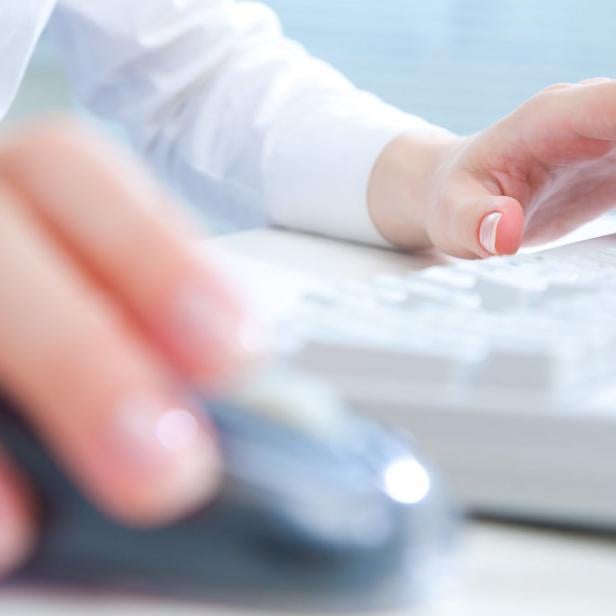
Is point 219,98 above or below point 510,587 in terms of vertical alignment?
above

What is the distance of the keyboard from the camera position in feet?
0.98

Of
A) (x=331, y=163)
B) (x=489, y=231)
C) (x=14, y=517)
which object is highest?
(x=331, y=163)

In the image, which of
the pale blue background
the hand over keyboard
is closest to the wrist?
the hand over keyboard

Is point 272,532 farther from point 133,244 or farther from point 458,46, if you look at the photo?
point 458,46

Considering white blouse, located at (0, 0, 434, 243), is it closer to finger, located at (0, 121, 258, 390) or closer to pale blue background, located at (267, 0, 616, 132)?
finger, located at (0, 121, 258, 390)

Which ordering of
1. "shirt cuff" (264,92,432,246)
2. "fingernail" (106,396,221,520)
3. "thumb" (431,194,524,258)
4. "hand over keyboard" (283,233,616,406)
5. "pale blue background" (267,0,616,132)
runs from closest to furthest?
"fingernail" (106,396,221,520), "hand over keyboard" (283,233,616,406), "thumb" (431,194,524,258), "shirt cuff" (264,92,432,246), "pale blue background" (267,0,616,132)

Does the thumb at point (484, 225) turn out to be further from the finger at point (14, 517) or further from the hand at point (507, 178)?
the finger at point (14, 517)

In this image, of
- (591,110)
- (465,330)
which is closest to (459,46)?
(591,110)

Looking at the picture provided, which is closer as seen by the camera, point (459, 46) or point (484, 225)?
point (484, 225)

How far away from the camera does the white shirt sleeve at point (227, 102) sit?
78 cm

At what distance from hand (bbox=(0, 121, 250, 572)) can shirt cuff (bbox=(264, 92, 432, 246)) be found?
450 mm

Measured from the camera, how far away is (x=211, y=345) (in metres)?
0.22

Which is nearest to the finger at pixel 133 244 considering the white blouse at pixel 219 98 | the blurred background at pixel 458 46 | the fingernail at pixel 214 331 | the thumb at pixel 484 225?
the fingernail at pixel 214 331

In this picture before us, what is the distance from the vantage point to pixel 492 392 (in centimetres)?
30
